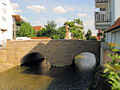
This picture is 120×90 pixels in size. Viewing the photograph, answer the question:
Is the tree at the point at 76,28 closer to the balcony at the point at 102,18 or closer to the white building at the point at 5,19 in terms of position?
the white building at the point at 5,19

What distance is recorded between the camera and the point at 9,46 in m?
26.7

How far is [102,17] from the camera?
1584 centimetres

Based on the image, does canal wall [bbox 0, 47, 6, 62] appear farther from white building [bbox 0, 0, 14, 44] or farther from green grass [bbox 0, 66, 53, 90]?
green grass [bbox 0, 66, 53, 90]

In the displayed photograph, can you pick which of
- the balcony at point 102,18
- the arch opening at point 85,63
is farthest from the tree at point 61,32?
the balcony at point 102,18

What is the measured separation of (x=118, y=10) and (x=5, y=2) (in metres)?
29.3

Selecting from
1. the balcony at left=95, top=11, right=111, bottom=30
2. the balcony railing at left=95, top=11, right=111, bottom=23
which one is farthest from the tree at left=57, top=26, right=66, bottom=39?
the balcony railing at left=95, top=11, right=111, bottom=23

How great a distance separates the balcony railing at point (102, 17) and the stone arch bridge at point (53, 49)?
8595 mm

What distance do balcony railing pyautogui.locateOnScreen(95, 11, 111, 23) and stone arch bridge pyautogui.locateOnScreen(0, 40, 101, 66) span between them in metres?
8.60

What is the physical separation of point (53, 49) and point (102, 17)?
40.9 ft

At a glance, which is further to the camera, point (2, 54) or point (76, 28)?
point (76, 28)

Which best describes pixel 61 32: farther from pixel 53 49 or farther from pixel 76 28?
pixel 53 49

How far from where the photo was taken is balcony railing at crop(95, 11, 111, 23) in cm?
1580

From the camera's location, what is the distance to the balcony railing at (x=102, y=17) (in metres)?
15.8

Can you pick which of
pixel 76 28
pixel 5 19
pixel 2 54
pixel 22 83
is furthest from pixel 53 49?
pixel 76 28
